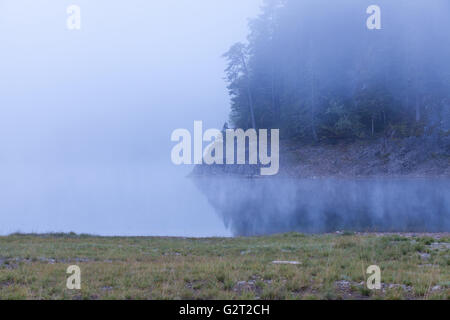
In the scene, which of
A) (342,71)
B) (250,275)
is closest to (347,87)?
(342,71)

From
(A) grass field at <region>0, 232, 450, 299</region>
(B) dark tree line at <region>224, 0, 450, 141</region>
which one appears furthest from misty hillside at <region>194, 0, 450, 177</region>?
(A) grass field at <region>0, 232, 450, 299</region>

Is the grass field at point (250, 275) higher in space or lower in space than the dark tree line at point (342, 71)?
lower

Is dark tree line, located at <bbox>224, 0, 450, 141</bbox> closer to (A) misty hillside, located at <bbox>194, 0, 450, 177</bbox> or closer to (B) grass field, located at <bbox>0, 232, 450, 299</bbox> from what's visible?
(A) misty hillside, located at <bbox>194, 0, 450, 177</bbox>

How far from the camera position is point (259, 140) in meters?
65.6

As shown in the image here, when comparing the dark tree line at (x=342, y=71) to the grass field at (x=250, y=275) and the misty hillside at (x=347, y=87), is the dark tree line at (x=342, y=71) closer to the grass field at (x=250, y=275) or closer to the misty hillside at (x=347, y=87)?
the misty hillside at (x=347, y=87)

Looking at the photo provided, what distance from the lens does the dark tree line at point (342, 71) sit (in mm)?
57531

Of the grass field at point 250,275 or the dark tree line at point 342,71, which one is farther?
the dark tree line at point 342,71

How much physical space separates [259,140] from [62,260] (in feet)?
181

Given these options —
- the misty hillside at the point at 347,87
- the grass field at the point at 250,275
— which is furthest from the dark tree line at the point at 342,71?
the grass field at the point at 250,275

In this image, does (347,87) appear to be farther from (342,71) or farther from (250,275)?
(250,275)

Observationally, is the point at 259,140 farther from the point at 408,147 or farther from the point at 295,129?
the point at 408,147

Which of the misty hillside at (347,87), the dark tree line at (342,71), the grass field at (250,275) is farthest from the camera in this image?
the dark tree line at (342,71)

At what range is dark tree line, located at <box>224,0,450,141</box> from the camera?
189 feet
